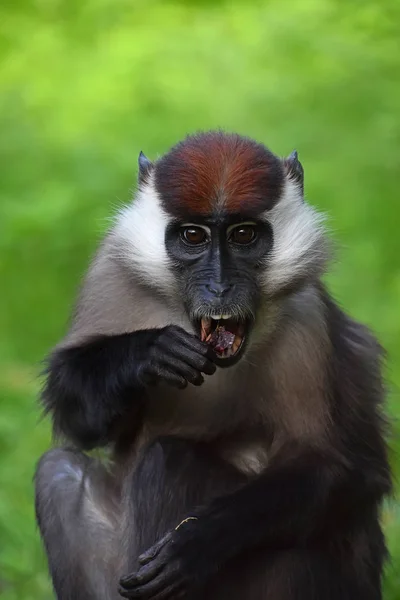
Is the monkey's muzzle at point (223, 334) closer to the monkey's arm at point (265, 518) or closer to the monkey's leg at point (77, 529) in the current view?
the monkey's arm at point (265, 518)

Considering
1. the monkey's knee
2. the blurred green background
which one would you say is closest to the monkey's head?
the monkey's knee

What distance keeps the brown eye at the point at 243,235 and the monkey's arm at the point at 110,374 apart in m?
0.44

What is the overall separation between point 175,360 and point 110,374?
0.40 meters

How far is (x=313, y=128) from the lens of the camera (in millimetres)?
11766

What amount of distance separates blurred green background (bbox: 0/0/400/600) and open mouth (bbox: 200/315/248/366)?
3.20 m

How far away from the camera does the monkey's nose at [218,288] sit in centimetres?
542

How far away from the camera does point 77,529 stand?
6.25m

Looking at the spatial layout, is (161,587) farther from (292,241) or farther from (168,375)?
(292,241)

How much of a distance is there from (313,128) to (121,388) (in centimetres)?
637

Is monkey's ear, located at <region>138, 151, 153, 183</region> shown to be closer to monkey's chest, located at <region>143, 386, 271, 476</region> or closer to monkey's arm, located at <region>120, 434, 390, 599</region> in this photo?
monkey's chest, located at <region>143, 386, 271, 476</region>

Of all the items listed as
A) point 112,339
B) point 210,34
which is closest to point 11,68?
point 210,34

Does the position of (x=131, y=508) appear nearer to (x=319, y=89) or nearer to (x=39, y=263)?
(x=39, y=263)

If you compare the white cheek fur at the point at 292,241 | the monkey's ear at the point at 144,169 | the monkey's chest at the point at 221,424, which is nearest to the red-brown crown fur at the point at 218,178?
the white cheek fur at the point at 292,241

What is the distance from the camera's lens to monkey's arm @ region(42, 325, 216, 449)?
555cm
